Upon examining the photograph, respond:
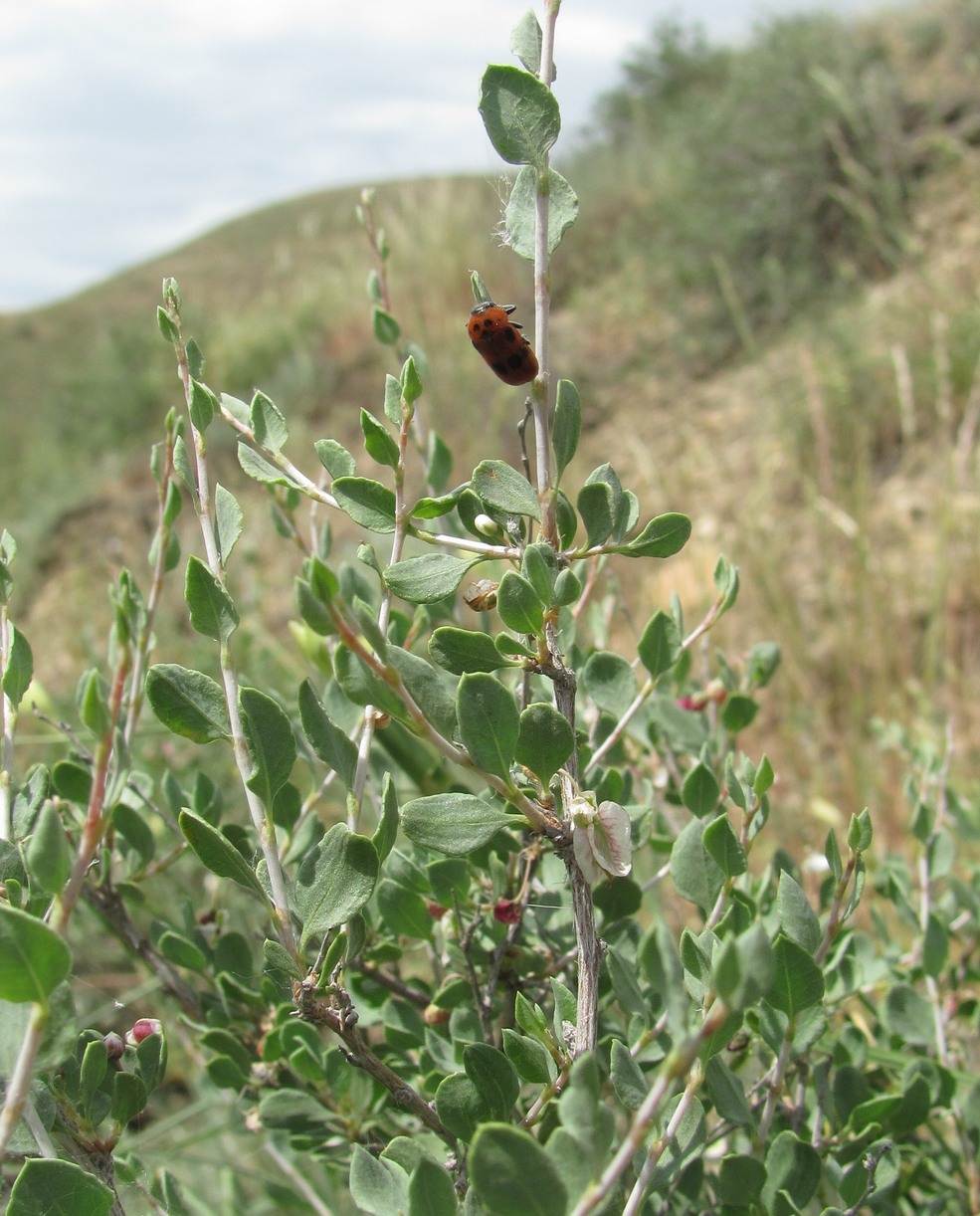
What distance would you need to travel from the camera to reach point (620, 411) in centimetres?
509

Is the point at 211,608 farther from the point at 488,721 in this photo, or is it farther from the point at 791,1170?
the point at 791,1170

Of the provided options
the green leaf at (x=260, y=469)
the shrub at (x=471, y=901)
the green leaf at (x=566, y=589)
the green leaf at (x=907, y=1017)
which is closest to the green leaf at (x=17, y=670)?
the shrub at (x=471, y=901)

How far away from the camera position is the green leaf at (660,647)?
1.65 feet

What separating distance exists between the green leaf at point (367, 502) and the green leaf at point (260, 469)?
0.03 meters

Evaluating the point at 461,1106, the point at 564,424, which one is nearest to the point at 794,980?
the point at 461,1106

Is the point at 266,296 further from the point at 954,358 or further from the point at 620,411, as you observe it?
→ the point at 954,358

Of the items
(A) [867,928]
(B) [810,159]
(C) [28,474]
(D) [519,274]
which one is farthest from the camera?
(C) [28,474]

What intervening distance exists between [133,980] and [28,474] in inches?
275

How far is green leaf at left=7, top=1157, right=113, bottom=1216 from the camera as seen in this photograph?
11.7 inches

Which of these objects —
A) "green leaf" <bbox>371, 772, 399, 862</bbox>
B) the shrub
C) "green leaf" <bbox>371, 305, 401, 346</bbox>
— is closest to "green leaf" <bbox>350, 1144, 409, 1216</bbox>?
the shrub

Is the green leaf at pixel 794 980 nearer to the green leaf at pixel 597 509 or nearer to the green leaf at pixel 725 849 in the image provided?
the green leaf at pixel 725 849

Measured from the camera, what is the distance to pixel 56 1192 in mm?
304

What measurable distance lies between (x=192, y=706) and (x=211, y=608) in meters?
0.04

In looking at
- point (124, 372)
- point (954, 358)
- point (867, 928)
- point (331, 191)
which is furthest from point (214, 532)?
point (331, 191)
